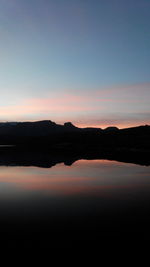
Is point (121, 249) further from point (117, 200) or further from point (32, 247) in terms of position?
A: point (117, 200)

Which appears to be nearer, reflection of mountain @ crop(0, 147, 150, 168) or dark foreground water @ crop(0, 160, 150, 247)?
dark foreground water @ crop(0, 160, 150, 247)

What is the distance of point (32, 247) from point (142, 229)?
5919 millimetres

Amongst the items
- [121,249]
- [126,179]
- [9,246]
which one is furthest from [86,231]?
[126,179]

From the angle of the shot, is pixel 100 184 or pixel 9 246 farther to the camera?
pixel 100 184

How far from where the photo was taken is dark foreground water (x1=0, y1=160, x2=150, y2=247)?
11852mm

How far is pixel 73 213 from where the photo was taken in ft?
50.8

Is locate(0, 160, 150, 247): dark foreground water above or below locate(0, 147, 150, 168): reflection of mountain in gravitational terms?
above

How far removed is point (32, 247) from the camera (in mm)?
10836

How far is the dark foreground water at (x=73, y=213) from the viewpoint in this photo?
1185 centimetres

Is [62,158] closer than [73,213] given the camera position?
No

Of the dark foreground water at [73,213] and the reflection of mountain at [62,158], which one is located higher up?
the dark foreground water at [73,213]

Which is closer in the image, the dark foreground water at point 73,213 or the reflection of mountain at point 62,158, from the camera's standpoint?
the dark foreground water at point 73,213

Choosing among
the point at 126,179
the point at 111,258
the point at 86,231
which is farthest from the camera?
the point at 126,179

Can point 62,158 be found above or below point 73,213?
below
